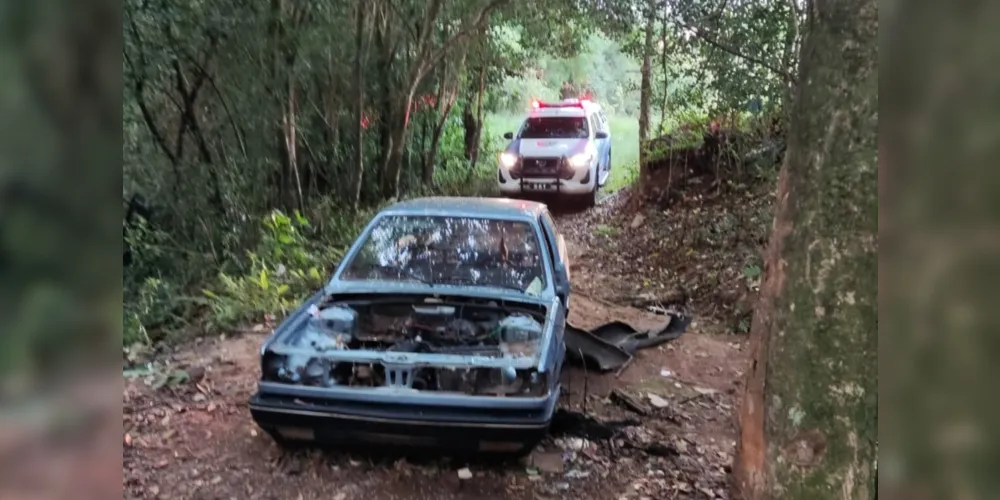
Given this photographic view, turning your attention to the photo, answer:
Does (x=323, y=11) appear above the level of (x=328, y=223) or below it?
above

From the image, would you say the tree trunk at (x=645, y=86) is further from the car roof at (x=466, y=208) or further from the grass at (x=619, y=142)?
the car roof at (x=466, y=208)

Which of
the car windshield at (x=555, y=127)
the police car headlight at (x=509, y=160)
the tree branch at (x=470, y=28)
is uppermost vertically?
the tree branch at (x=470, y=28)

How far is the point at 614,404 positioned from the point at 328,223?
6.80m

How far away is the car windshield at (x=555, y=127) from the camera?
578 inches

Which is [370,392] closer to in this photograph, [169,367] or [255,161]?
[169,367]

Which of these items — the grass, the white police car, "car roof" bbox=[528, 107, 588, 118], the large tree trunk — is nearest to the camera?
the large tree trunk

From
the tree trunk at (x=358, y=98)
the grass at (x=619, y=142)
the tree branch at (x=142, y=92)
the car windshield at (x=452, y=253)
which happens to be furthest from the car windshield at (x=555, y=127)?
the car windshield at (x=452, y=253)

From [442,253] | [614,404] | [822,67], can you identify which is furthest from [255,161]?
[822,67]

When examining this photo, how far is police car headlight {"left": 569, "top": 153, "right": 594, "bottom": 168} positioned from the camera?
14.0m

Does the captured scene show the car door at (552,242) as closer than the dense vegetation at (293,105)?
Yes

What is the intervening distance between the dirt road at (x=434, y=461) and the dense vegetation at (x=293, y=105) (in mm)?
1684

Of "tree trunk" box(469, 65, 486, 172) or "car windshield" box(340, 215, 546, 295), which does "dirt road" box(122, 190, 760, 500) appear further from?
"tree trunk" box(469, 65, 486, 172)

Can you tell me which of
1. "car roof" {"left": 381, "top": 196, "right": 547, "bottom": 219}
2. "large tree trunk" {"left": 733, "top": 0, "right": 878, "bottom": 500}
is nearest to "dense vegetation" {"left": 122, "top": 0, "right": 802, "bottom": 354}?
"car roof" {"left": 381, "top": 196, "right": 547, "bottom": 219}
